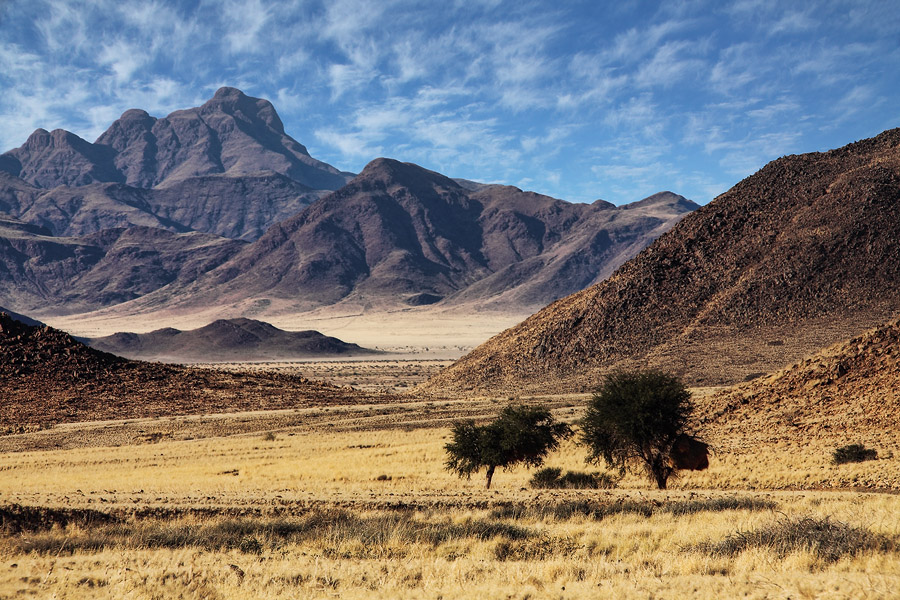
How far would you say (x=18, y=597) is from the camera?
35.0ft

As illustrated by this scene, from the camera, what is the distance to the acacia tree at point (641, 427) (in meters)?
28.5

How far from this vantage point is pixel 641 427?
28547 mm

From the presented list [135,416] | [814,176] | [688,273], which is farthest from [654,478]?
[814,176]

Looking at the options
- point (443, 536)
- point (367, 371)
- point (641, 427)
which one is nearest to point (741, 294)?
point (641, 427)

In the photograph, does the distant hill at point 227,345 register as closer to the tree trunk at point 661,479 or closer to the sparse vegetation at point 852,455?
the tree trunk at point 661,479

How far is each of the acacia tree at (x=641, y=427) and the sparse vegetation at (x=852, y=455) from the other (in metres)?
5.52

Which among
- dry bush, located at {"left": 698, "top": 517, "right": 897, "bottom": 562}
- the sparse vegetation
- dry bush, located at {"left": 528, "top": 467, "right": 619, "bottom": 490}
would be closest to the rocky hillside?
the sparse vegetation

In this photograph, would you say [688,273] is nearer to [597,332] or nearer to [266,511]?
[597,332]

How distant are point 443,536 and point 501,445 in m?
15.7

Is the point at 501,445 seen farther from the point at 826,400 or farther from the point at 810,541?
the point at 826,400

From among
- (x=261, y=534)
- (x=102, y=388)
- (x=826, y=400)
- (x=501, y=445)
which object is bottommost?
(x=261, y=534)

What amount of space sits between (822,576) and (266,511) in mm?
13769

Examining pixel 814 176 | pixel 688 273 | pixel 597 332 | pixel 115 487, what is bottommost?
pixel 115 487

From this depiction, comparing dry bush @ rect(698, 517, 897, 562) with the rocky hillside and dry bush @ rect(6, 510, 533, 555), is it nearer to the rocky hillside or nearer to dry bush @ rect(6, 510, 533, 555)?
dry bush @ rect(6, 510, 533, 555)
